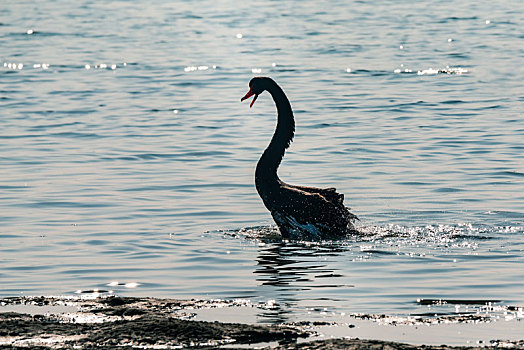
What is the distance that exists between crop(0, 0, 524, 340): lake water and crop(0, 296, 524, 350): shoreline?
935mm

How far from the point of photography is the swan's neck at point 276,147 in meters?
12.6

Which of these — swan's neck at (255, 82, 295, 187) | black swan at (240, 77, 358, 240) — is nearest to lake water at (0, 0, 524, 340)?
black swan at (240, 77, 358, 240)

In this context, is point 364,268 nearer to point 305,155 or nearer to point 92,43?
point 305,155

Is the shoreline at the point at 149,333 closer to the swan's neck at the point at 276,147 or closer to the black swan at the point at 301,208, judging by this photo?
the black swan at the point at 301,208

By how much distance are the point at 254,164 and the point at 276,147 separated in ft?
16.2

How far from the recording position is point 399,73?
29594 millimetres

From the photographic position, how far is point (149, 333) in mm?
7641

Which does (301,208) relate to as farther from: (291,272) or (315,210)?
Result: (291,272)

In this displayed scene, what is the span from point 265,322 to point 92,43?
102 ft

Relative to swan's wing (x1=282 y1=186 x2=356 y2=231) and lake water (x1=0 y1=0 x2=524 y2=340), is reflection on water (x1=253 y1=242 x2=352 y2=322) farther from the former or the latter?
swan's wing (x1=282 y1=186 x2=356 y2=231)

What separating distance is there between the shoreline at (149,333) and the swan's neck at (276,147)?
413 centimetres

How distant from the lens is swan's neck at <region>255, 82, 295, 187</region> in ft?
41.3

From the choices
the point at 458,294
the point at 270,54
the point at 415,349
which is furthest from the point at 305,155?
the point at 270,54

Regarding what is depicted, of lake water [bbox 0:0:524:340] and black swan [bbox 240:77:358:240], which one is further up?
black swan [bbox 240:77:358:240]
